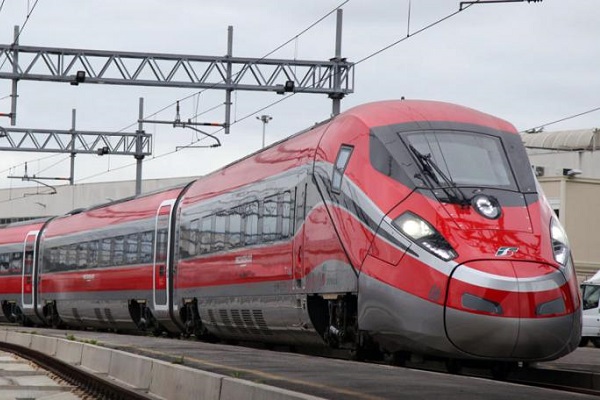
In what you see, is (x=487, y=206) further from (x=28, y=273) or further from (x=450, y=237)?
(x=28, y=273)

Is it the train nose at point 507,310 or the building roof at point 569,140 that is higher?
the building roof at point 569,140

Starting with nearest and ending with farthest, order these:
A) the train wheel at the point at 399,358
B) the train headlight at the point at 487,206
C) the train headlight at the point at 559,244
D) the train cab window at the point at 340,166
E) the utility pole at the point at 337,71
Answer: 1. the train headlight at the point at 559,244
2. the train headlight at the point at 487,206
3. the train wheel at the point at 399,358
4. the train cab window at the point at 340,166
5. the utility pole at the point at 337,71

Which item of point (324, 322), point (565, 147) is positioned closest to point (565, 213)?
point (565, 147)

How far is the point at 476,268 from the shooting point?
1362cm

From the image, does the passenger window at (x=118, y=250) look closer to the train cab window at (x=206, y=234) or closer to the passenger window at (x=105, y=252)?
the passenger window at (x=105, y=252)

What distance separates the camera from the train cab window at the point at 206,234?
2322 cm

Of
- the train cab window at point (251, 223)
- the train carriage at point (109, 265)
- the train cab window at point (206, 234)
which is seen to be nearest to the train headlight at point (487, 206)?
the train cab window at point (251, 223)

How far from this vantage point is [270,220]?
19.4 meters

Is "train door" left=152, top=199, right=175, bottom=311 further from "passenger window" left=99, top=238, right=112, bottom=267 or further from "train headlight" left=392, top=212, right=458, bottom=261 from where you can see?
"train headlight" left=392, top=212, right=458, bottom=261

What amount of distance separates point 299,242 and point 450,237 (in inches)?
161

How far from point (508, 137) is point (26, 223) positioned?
28.6 m

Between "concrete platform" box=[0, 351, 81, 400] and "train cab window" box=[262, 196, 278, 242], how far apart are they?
367 centimetres

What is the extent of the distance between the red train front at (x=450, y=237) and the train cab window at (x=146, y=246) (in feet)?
38.8

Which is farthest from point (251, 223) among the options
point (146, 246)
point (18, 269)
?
point (18, 269)
